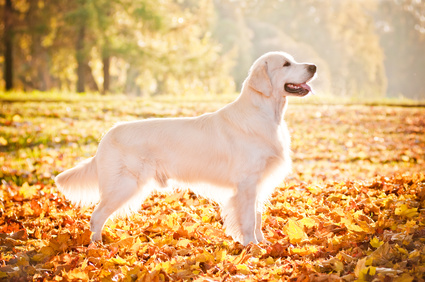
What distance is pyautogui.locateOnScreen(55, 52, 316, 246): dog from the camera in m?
4.18

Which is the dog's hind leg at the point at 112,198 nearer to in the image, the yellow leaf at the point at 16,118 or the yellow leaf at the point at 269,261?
the yellow leaf at the point at 269,261

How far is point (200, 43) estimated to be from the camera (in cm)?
2891

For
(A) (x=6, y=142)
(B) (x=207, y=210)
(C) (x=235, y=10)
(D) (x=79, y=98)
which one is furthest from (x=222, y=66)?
(B) (x=207, y=210)

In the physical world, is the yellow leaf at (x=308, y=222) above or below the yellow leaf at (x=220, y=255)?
above

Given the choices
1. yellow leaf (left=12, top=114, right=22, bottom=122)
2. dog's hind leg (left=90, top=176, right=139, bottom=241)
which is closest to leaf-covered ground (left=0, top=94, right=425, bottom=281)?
dog's hind leg (left=90, top=176, right=139, bottom=241)

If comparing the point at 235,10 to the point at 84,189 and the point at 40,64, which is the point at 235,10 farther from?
the point at 84,189

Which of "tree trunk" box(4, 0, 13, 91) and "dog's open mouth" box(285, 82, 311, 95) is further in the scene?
"tree trunk" box(4, 0, 13, 91)

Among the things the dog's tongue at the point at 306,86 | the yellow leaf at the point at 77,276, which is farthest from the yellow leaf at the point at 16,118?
the dog's tongue at the point at 306,86

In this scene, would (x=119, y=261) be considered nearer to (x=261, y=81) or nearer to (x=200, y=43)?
(x=261, y=81)

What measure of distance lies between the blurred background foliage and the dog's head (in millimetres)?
14899

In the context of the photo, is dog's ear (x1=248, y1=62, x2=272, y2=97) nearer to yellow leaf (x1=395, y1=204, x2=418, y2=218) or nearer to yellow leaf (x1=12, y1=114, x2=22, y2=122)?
yellow leaf (x1=395, y1=204, x2=418, y2=218)

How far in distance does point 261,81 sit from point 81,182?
6.89 feet

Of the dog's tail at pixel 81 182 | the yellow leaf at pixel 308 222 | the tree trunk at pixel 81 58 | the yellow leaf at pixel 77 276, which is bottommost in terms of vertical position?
the yellow leaf at pixel 77 276

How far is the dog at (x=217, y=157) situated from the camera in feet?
13.7
